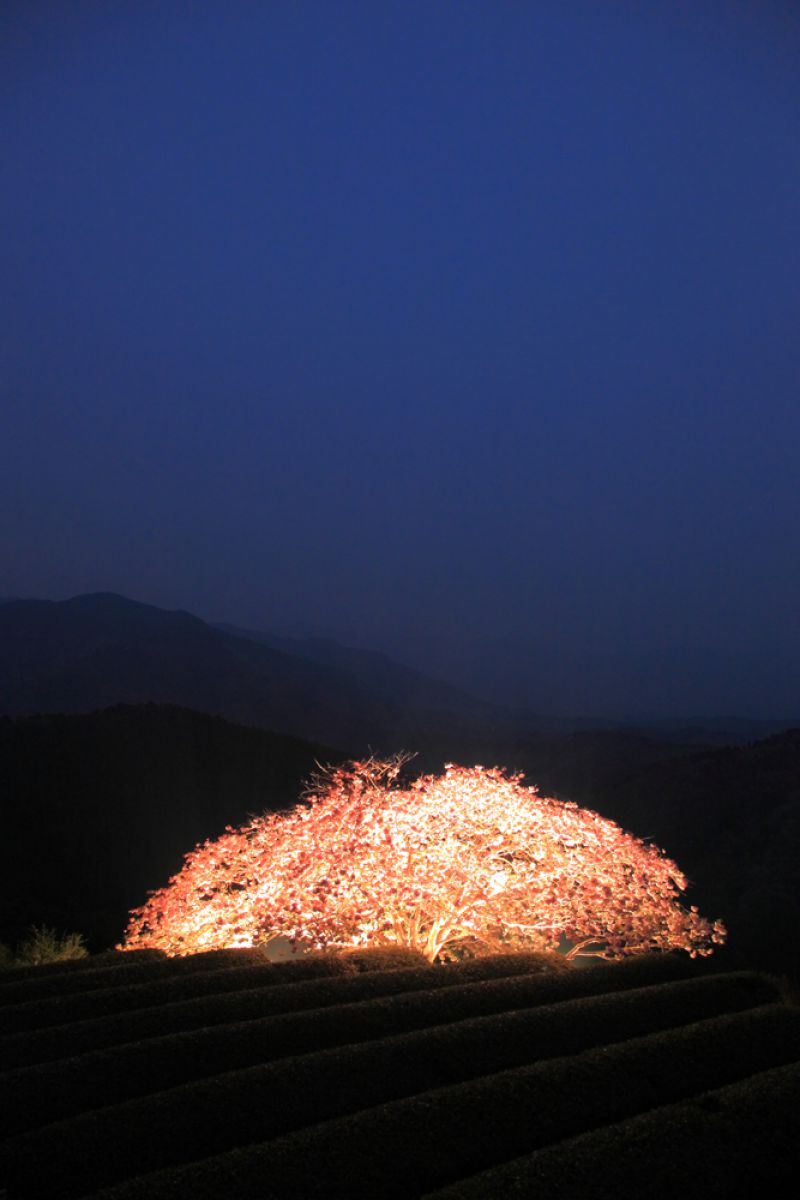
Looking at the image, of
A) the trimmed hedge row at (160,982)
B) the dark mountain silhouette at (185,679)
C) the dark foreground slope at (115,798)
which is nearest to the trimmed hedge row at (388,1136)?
the trimmed hedge row at (160,982)

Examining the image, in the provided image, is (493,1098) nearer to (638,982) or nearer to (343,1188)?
(343,1188)

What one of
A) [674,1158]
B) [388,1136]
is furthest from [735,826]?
[388,1136]

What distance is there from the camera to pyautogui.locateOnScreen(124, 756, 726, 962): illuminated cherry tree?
10.5 meters

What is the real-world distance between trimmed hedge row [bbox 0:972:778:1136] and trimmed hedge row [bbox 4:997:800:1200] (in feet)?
1.50

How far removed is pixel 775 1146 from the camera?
583cm

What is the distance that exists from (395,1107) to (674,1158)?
83.7 inches

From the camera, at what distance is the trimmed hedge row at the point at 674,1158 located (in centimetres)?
514

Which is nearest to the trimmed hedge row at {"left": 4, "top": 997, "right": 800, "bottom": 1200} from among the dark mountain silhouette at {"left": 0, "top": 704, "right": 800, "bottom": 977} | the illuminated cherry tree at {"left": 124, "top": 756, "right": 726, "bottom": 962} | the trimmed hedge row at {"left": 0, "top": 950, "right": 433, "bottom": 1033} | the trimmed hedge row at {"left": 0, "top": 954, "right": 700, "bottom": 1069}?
the trimmed hedge row at {"left": 0, "top": 954, "right": 700, "bottom": 1069}

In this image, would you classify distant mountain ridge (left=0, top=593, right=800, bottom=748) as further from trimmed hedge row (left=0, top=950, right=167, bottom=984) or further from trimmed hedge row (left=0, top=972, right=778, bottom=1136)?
trimmed hedge row (left=0, top=972, right=778, bottom=1136)

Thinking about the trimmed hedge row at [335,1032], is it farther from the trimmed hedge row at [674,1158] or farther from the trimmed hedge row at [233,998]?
the trimmed hedge row at [674,1158]

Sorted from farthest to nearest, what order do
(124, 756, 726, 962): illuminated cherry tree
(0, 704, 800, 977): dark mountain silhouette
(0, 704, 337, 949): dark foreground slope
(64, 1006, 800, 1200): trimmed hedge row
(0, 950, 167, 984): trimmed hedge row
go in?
(0, 704, 337, 949): dark foreground slope < (0, 704, 800, 977): dark mountain silhouette < (0, 950, 167, 984): trimmed hedge row < (124, 756, 726, 962): illuminated cherry tree < (64, 1006, 800, 1200): trimmed hedge row

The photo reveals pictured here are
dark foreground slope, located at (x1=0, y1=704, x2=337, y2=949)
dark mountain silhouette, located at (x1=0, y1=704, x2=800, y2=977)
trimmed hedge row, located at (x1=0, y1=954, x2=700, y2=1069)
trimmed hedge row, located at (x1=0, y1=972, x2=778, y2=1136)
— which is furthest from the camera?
dark foreground slope, located at (x1=0, y1=704, x2=337, y2=949)

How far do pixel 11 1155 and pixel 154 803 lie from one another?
2226cm

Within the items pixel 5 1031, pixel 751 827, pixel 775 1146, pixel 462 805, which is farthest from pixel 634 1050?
pixel 751 827
